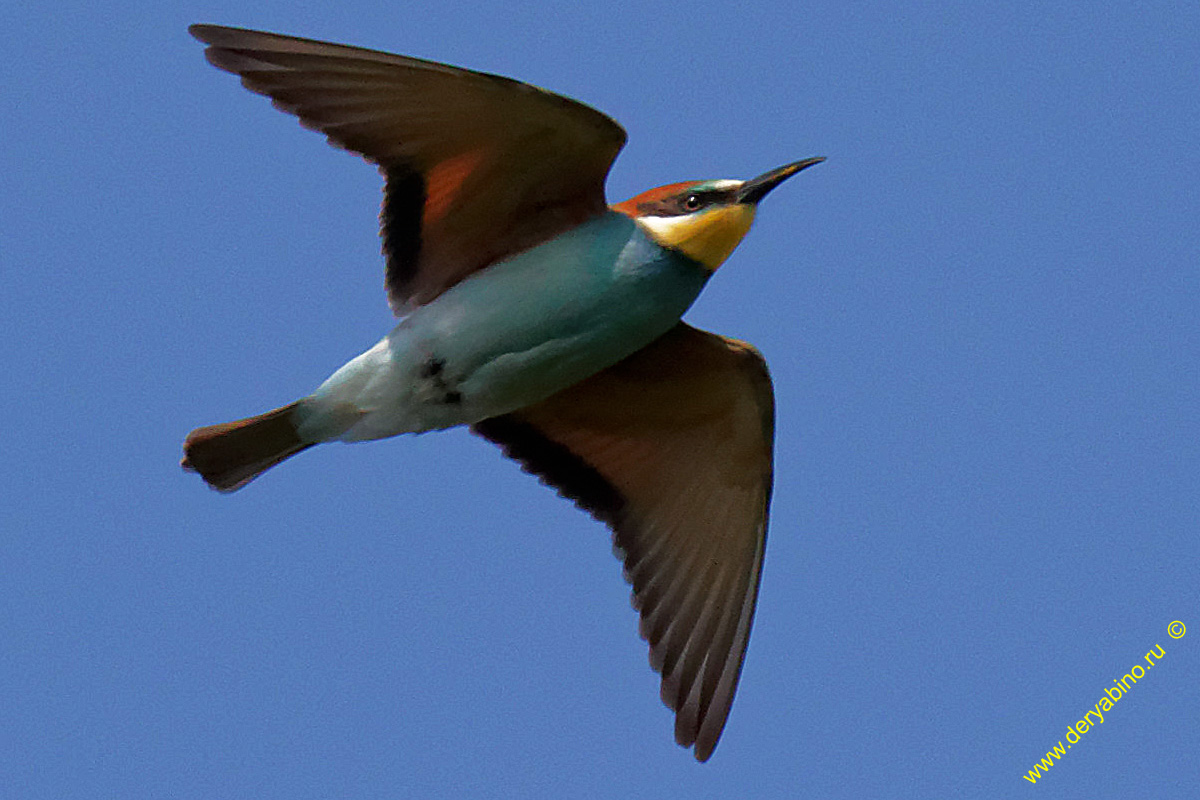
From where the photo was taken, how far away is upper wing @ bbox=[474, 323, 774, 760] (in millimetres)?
7102

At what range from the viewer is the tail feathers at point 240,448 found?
22.1 ft

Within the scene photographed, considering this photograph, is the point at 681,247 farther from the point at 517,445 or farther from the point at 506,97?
the point at 517,445

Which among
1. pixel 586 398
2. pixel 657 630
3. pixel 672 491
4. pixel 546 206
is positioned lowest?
pixel 657 630

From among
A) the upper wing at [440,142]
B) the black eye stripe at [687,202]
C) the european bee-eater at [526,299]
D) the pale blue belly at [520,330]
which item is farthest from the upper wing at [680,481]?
the upper wing at [440,142]

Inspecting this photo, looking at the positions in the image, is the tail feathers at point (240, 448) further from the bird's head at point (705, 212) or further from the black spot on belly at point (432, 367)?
the bird's head at point (705, 212)

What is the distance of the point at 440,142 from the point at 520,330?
2.61 ft

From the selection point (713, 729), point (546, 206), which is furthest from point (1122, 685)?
point (546, 206)

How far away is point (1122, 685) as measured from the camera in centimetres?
A: 682

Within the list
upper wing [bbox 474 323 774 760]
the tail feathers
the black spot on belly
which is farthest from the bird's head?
the tail feathers

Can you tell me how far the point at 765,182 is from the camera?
6.58m

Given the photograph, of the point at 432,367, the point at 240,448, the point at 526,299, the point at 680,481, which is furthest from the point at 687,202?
the point at 240,448

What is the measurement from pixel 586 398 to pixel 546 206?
1074mm

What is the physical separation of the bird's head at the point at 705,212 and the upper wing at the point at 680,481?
0.64m

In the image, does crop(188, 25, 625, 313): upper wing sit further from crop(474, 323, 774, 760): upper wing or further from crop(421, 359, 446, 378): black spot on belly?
crop(474, 323, 774, 760): upper wing
